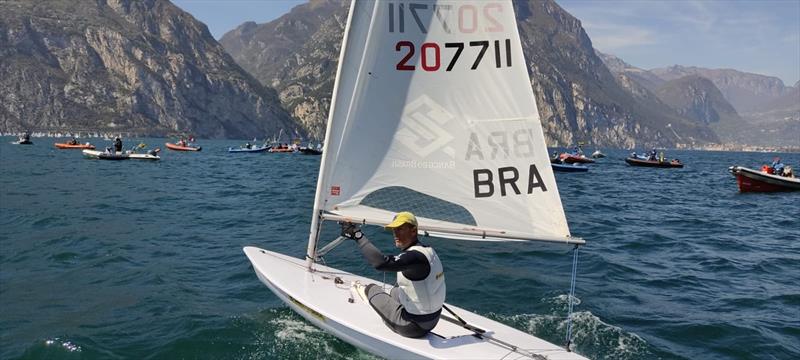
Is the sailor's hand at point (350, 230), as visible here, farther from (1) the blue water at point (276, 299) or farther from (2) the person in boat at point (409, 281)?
(1) the blue water at point (276, 299)

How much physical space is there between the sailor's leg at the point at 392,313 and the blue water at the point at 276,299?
802 millimetres

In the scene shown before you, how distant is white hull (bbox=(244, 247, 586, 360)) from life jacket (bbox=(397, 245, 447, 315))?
48 centimetres

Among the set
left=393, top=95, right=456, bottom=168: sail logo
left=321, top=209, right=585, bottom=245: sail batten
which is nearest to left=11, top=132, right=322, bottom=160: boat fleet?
left=321, top=209, right=585, bottom=245: sail batten

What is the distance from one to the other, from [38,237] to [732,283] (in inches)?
755

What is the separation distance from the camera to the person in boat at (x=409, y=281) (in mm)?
6082

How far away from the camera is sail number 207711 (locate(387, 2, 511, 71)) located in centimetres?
752

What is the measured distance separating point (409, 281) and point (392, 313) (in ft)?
2.55

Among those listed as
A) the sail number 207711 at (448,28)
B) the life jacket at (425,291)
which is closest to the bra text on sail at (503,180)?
the sail number 207711 at (448,28)

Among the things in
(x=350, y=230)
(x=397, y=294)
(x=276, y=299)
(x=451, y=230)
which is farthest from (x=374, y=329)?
(x=276, y=299)

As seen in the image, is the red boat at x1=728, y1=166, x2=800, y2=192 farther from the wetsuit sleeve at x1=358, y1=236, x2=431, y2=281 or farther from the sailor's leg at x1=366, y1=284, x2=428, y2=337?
the wetsuit sleeve at x1=358, y1=236, x2=431, y2=281

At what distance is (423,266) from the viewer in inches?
240

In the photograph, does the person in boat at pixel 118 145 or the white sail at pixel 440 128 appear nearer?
the white sail at pixel 440 128

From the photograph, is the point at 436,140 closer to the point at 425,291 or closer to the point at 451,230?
the point at 451,230

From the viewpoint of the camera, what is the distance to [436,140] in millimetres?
7984
